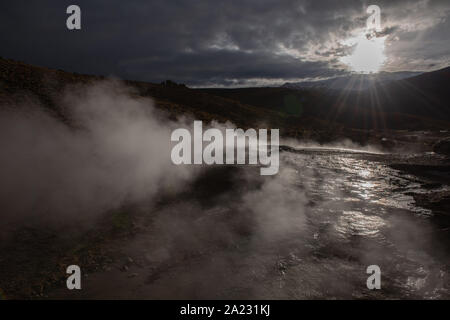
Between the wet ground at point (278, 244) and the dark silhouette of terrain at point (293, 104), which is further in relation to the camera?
the dark silhouette of terrain at point (293, 104)

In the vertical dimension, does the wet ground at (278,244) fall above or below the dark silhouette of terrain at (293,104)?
below

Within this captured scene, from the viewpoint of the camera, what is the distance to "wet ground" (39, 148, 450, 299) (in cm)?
352

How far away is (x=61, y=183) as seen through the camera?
5.95 metres

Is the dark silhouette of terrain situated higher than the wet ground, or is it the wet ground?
the dark silhouette of terrain

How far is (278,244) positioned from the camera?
454 cm

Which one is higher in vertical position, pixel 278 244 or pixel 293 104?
pixel 293 104

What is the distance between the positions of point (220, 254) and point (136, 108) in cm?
986

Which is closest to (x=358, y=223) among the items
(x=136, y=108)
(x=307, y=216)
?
(x=307, y=216)

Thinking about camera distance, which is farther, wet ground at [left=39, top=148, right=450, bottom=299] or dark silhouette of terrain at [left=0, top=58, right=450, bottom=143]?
dark silhouette of terrain at [left=0, top=58, right=450, bottom=143]

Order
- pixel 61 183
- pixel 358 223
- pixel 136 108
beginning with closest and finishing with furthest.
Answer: pixel 358 223 → pixel 61 183 → pixel 136 108

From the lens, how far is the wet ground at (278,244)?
11.5 ft

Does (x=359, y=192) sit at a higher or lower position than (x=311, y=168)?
lower

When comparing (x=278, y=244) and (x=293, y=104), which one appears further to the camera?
(x=293, y=104)
